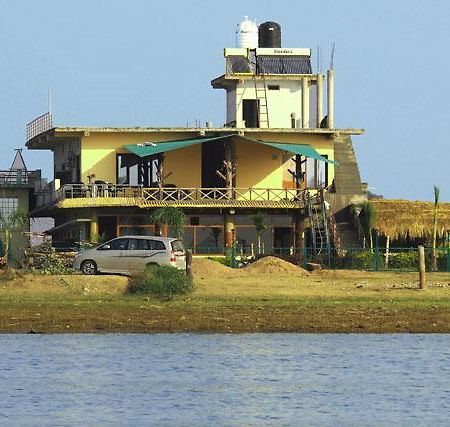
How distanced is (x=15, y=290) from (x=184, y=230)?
19.6m

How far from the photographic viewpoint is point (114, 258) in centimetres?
4972

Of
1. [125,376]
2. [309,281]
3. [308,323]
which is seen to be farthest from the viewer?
[309,281]

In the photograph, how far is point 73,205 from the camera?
6366 cm

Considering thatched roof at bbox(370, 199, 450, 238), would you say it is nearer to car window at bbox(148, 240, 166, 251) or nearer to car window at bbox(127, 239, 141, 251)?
car window at bbox(148, 240, 166, 251)

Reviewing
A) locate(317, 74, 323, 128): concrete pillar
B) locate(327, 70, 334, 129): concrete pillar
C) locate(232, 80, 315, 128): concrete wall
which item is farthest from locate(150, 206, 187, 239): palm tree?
locate(317, 74, 323, 128): concrete pillar

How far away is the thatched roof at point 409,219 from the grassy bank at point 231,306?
12.7m

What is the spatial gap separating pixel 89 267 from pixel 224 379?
18.3 meters

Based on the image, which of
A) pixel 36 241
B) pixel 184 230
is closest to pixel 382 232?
pixel 184 230

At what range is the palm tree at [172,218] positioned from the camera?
61.7 m

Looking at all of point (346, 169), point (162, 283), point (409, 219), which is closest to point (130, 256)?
point (162, 283)

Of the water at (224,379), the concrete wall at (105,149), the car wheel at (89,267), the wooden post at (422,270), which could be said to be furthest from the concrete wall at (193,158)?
the water at (224,379)

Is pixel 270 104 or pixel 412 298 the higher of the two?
pixel 270 104

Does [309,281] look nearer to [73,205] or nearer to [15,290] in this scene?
[15,290]

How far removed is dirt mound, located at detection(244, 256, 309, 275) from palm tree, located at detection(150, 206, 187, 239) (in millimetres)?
7692
